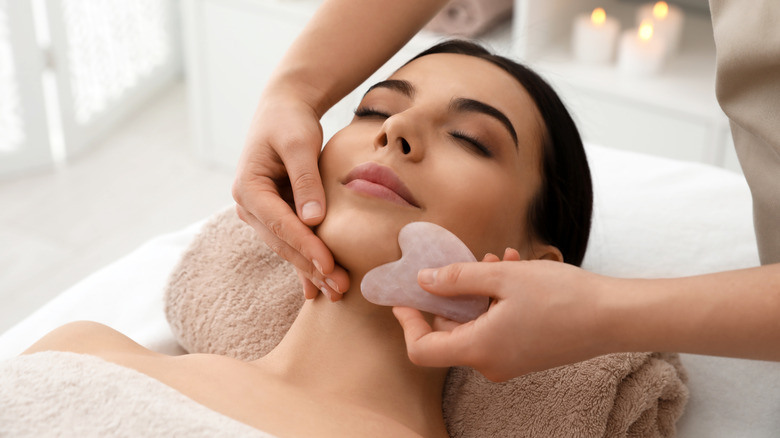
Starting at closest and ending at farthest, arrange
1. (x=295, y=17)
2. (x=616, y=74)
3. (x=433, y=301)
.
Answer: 1. (x=433, y=301)
2. (x=616, y=74)
3. (x=295, y=17)

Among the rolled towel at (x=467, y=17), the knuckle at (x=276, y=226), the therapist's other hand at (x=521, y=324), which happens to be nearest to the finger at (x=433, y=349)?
the therapist's other hand at (x=521, y=324)

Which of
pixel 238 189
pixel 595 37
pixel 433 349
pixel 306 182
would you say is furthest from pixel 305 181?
pixel 595 37

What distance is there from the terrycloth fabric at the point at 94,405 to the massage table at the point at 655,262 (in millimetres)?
380

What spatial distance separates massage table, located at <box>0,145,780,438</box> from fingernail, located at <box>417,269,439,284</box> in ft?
1.91

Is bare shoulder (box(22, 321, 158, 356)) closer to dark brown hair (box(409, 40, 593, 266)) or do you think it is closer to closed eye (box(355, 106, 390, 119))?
closed eye (box(355, 106, 390, 119))

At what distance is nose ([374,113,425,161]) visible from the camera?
43.7 inches

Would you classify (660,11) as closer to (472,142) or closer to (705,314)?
(472,142)

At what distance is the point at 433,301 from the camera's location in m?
1.04

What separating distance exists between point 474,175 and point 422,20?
0.41 meters

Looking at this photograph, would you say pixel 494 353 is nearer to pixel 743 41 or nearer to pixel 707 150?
pixel 743 41

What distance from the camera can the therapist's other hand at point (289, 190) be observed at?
3.59ft

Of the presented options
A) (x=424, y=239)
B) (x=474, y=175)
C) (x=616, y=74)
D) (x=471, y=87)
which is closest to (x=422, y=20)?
(x=471, y=87)

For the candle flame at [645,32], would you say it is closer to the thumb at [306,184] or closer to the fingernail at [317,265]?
the thumb at [306,184]

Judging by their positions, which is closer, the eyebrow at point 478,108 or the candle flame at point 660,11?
the eyebrow at point 478,108
